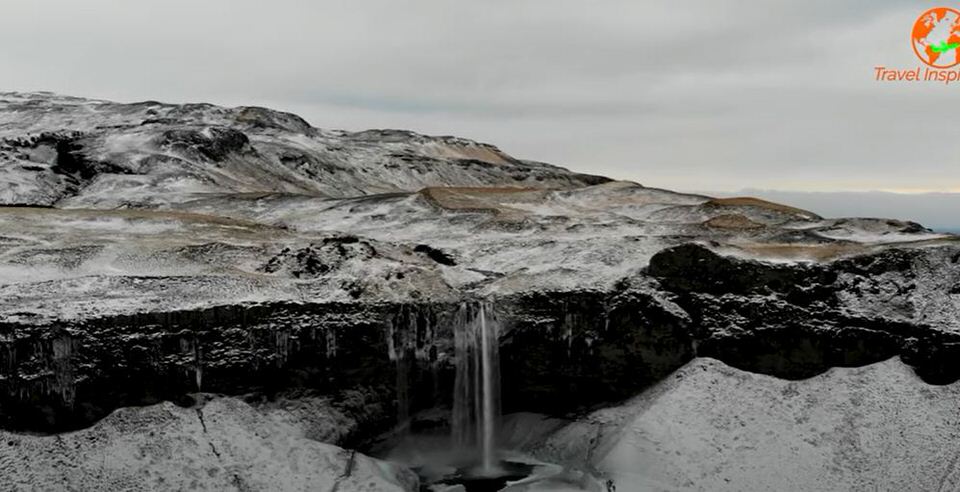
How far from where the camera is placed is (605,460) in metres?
29.2

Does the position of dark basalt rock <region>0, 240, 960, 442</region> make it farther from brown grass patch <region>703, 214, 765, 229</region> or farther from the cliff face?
brown grass patch <region>703, 214, 765, 229</region>

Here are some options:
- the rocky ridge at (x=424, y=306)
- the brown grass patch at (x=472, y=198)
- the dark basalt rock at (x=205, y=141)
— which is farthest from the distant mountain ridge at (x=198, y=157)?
the brown grass patch at (x=472, y=198)

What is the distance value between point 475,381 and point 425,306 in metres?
3.83

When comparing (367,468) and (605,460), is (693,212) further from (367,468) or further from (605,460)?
(367,468)

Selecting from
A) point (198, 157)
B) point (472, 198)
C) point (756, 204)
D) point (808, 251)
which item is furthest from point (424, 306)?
point (198, 157)

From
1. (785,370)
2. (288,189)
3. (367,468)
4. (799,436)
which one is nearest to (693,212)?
(785,370)

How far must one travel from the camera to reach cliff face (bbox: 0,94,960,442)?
2675 centimetres

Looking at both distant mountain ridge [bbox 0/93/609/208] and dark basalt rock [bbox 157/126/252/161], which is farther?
dark basalt rock [bbox 157/126/252/161]

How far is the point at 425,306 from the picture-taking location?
31.5 m

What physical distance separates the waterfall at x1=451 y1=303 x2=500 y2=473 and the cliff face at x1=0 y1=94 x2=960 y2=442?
545mm

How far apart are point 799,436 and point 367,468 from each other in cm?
1598

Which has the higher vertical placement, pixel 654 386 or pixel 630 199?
pixel 630 199

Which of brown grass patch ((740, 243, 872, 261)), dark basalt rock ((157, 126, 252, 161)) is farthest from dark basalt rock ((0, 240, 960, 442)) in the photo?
dark basalt rock ((157, 126, 252, 161))

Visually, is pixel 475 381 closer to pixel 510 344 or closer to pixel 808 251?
pixel 510 344
